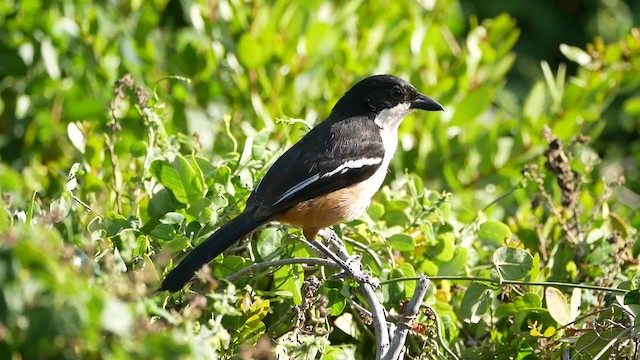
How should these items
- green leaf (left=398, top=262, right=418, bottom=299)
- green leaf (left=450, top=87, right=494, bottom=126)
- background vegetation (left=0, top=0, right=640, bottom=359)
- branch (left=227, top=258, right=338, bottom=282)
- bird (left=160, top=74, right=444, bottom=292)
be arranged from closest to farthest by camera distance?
background vegetation (left=0, top=0, right=640, bottom=359)
branch (left=227, top=258, right=338, bottom=282)
green leaf (left=398, top=262, right=418, bottom=299)
bird (left=160, top=74, right=444, bottom=292)
green leaf (left=450, top=87, right=494, bottom=126)

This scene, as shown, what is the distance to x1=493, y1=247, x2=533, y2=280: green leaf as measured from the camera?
3205 mm

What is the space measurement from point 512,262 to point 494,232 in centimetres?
45

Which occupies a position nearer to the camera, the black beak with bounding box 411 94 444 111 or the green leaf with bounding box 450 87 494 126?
the black beak with bounding box 411 94 444 111

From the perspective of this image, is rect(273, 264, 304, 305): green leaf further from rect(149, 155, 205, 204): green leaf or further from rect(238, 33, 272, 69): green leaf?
rect(238, 33, 272, 69): green leaf

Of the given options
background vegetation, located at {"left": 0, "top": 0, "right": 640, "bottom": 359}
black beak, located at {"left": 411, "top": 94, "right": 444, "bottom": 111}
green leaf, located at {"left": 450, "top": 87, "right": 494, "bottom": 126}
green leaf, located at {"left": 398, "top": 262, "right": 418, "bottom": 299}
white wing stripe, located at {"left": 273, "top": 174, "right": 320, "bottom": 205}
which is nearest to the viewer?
background vegetation, located at {"left": 0, "top": 0, "right": 640, "bottom": 359}

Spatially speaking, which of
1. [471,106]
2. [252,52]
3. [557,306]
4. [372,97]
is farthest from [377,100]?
[557,306]

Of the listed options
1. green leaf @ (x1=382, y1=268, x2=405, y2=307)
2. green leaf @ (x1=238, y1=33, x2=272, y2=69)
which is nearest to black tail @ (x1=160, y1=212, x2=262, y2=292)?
green leaf @ (x1=382, y1=268, x2=405, y2=307)

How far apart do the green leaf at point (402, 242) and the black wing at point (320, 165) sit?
438 mm

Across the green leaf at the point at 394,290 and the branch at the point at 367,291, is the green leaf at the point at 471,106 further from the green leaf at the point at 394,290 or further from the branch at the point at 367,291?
the green leaf at the point at 394,290

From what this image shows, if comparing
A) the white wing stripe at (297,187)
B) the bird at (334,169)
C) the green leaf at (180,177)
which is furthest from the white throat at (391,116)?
the green leaf at (180,177)

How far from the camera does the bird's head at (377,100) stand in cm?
430

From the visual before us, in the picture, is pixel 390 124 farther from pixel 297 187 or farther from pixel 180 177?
pixel 180 177

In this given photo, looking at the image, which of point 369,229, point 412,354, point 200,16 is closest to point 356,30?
point 200,16

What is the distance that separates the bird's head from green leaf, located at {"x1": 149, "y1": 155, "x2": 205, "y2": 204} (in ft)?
3.53
